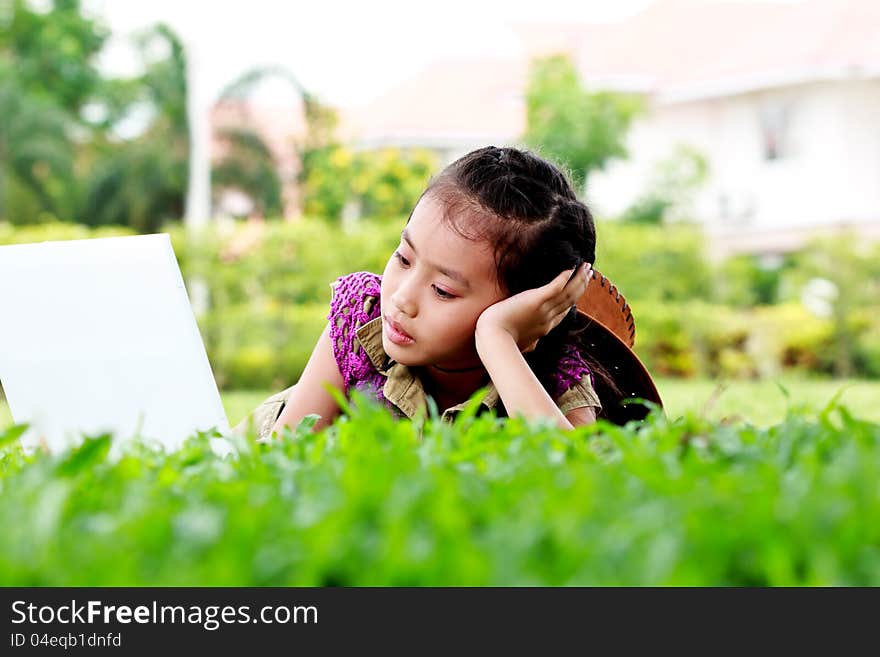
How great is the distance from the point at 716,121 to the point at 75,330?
2673cm

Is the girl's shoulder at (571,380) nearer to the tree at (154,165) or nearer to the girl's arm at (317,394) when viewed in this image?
the girl's arm at (317,394)

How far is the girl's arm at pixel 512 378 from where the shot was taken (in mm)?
2699

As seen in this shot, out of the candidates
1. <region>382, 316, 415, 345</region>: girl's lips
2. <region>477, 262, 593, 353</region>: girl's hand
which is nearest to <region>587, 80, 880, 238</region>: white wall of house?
<region>477, 262, 593, 353</region>: girl's hand

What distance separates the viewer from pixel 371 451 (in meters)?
1.33

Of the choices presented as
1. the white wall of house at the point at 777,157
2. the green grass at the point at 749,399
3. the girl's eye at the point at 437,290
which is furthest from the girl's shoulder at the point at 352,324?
the white wall of house at the point at 777,157

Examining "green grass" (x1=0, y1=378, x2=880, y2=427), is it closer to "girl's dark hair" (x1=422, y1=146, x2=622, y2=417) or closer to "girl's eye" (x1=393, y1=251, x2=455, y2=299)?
"girl's dark hair" (x1=422, y1=146, x2=622, y2=417)

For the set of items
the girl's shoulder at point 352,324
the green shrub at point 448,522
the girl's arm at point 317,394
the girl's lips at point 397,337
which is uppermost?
the green shrub at point 448,522

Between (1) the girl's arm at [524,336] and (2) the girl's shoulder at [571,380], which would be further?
(2) the girl's shoulder at [571,380]

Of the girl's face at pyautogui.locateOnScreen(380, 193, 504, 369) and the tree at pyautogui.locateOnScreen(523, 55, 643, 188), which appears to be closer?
the girl's face at pyautogui.locateOnScreen(380, 193, 504, 369)

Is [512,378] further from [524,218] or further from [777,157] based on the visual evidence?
[777,157]

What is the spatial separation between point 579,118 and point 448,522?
2526 cm

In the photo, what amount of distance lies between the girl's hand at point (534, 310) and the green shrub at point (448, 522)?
4.65ft

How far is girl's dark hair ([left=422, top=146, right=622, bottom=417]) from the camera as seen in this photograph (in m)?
2.94
